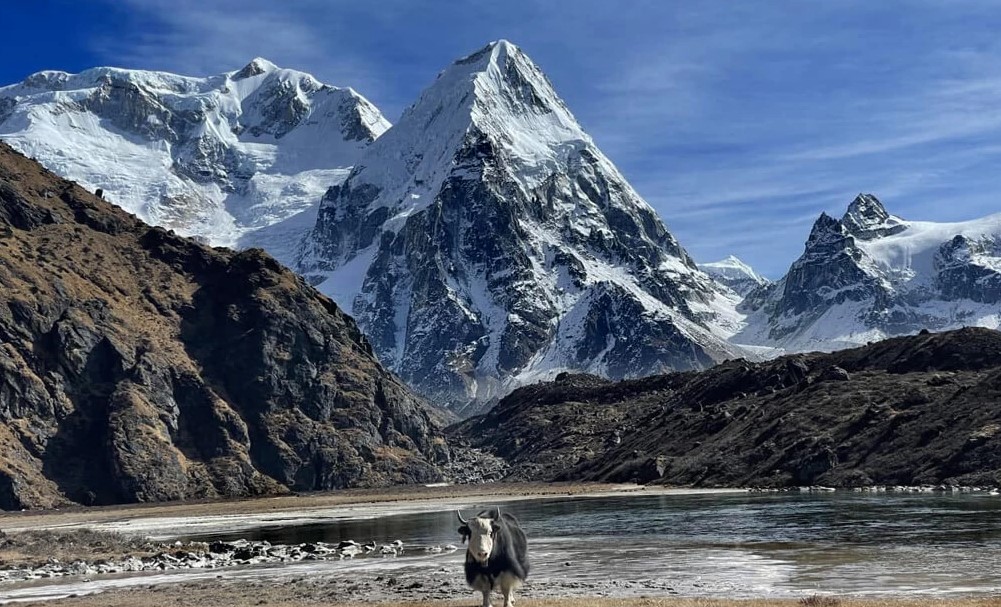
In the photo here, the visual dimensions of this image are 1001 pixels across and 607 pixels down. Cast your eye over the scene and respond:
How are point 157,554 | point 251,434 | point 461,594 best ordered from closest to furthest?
point 461,594, point 157,554, point 251,434

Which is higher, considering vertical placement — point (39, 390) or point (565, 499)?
point (39, 390)

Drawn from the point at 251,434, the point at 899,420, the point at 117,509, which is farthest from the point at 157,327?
the point at 899,420

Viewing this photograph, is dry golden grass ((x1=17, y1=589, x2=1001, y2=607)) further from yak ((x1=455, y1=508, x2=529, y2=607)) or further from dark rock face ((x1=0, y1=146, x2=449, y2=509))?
dark rock face ((x1=0, y1=146, x2=449, y2=509))

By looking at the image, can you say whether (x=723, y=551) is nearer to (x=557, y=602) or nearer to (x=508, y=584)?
(x=557, y=602)

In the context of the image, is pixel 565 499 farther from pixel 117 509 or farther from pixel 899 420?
pixel 117 509

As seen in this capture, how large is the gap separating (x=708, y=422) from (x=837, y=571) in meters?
124

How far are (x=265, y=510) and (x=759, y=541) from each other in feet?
Result: 271

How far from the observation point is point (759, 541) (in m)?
60.7

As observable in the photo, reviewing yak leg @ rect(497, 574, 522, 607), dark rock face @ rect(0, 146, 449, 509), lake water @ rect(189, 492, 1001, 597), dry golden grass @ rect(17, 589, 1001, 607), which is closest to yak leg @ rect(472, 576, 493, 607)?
yak leg @ rect(497, 574, 522, 607)

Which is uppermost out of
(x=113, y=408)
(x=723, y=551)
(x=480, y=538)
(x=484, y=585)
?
(x=113, y=408)

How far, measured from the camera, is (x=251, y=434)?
19012cm

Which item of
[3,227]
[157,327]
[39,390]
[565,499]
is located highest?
[3,227]

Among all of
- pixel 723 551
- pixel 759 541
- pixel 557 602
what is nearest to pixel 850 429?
pixel 759 541

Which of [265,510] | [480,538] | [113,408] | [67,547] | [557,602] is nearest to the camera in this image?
[480,538]
